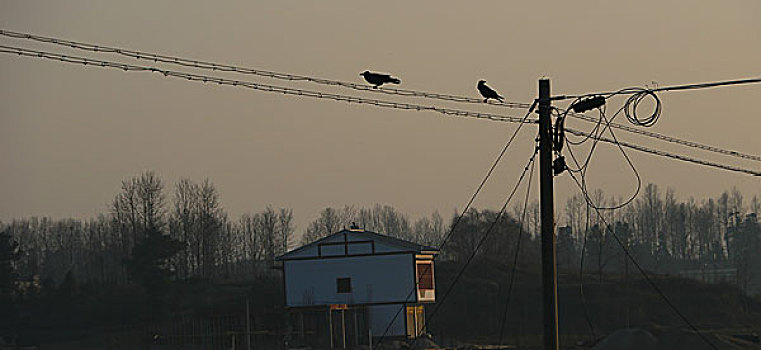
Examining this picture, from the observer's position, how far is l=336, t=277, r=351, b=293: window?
5697 centimetres

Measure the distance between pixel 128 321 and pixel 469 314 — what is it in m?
22.4

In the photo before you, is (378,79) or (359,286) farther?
(359,286)

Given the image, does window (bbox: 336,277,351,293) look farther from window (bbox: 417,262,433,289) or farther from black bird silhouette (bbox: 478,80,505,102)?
black bird silhouette (bbox: 478,80,505,102)

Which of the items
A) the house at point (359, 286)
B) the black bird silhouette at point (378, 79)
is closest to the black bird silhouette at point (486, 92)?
the black bird silhouette at point (378, 79)

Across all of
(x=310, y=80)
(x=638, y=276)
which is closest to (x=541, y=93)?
(x=310, y=80)

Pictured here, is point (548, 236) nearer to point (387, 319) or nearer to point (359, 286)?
point (387, 319)

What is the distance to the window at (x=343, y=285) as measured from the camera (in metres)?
57.0

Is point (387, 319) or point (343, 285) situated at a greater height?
point (343, 285)

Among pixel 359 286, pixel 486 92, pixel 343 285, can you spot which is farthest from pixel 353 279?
pixel 486 92

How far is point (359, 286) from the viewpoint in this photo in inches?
2239

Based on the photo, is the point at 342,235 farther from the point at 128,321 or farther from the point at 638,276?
the point at 638,276

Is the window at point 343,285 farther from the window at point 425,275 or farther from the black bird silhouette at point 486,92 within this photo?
the black bird silhouette at point 486,92

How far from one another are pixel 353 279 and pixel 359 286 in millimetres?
479

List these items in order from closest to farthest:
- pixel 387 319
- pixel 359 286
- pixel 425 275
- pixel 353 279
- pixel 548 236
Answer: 1. pixel 548 236
2. pixel 387 319
3. pixel 359 286
4. pixel 353 279
5. pixel 425 275
